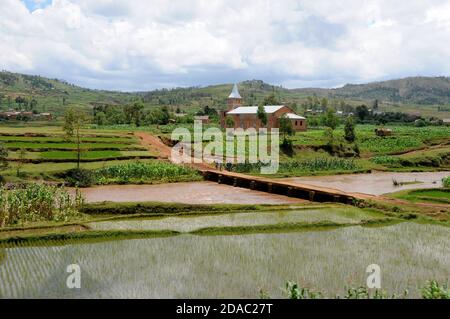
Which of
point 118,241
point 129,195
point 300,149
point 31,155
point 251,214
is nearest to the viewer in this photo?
point 118,241

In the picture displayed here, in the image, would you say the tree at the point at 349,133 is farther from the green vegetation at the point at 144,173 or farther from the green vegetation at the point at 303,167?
the green vegetation at the point at 144,173

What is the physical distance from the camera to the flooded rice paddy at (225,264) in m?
12.4

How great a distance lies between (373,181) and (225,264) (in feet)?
90.4

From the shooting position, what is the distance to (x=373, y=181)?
129 ft

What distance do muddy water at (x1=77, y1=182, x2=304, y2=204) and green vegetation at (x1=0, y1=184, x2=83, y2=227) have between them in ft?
14.0

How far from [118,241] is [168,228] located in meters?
2.63

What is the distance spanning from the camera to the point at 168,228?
65.6 ft

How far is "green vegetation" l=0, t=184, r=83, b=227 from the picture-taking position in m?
21.2

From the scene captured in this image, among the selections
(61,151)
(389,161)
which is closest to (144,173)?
(61,151)

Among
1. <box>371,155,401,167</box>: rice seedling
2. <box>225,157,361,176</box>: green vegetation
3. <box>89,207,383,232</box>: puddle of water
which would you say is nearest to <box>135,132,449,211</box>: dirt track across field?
<box>89,207,383,232</box>: puddle of water

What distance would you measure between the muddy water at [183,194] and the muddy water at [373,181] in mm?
6584

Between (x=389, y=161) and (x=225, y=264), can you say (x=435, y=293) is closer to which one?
(x=225, y=264)
